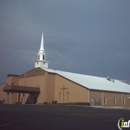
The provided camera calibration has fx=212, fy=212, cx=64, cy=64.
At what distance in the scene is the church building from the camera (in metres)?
44.8

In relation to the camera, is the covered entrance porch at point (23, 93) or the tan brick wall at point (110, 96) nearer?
the tan brick wall at point (110, 96)

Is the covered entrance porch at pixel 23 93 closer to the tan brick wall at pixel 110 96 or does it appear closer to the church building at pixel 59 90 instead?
the church building at pixel 59 90

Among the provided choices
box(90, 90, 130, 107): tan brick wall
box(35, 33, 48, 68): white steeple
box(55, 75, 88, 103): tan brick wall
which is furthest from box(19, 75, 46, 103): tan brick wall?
box(90, 90, 130, 107): tan brick wall

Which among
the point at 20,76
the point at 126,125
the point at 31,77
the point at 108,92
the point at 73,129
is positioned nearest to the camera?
the point at 126,125

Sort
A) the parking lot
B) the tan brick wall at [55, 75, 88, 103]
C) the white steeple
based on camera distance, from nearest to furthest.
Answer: the parking lot < the tan brick wall at [55, 75, 88, 103] < the white steeple

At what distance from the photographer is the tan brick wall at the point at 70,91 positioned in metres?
43.8

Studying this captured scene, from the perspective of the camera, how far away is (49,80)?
5025 cm

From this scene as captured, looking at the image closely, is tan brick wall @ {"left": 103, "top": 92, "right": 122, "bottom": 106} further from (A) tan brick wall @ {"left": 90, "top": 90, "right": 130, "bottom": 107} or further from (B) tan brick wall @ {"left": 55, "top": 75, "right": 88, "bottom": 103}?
(B) tan brick wall @ {"left": 55, "top": 75, "right": 88, "bottom": 103}

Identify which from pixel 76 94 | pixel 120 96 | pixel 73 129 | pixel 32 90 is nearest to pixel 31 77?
pixel 32 90

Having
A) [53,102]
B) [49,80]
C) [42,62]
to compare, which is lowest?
[53,102]

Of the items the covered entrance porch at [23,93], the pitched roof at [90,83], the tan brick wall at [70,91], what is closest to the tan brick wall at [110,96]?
the pitched roof at [90,83]

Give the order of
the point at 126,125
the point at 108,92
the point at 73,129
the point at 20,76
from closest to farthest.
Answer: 1. the point at 126,125
2. the point at 73,129
3. the point at 108,92
4. the point at 20,76

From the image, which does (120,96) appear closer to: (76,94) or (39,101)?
(76,94)

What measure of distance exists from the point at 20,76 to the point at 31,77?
5175mm
